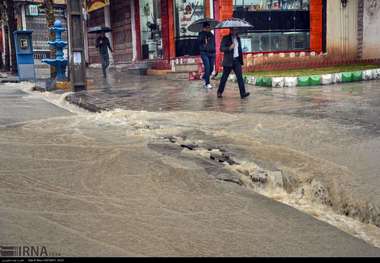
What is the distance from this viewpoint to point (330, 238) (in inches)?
143

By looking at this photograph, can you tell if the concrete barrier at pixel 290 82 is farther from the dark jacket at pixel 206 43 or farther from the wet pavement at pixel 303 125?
the dark jacket at pixel 206 43

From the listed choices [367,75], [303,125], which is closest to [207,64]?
[367,75]

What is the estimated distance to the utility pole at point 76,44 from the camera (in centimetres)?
1419

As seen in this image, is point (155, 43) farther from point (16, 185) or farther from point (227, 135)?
point (16, 185)

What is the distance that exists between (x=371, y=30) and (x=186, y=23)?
7004 mm

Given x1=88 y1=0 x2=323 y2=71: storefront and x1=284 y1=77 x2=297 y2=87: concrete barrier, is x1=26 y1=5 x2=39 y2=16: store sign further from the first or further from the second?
x1=284 y1=77 x2=297 y2=87: concrete barrier

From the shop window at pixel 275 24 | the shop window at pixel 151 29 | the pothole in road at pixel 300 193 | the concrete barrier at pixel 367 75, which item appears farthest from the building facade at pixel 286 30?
the pothole in road at pixel 300 193

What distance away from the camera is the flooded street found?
3.57 metres

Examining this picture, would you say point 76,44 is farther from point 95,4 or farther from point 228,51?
point 95,4

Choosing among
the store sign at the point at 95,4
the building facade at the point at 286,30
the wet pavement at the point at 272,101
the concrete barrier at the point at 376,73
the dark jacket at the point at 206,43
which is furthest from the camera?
the store sign at the point at 95,4

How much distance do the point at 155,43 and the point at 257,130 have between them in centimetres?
1496

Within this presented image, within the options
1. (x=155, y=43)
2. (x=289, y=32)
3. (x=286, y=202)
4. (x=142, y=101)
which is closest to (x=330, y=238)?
(x=286, y=202)

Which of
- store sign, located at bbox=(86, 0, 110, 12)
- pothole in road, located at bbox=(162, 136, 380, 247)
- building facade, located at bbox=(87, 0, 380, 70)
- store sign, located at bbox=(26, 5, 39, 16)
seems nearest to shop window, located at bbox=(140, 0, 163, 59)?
building facade, located at bbox=(87, 0, 380, 70)

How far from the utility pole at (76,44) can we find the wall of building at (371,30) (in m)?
10.9
